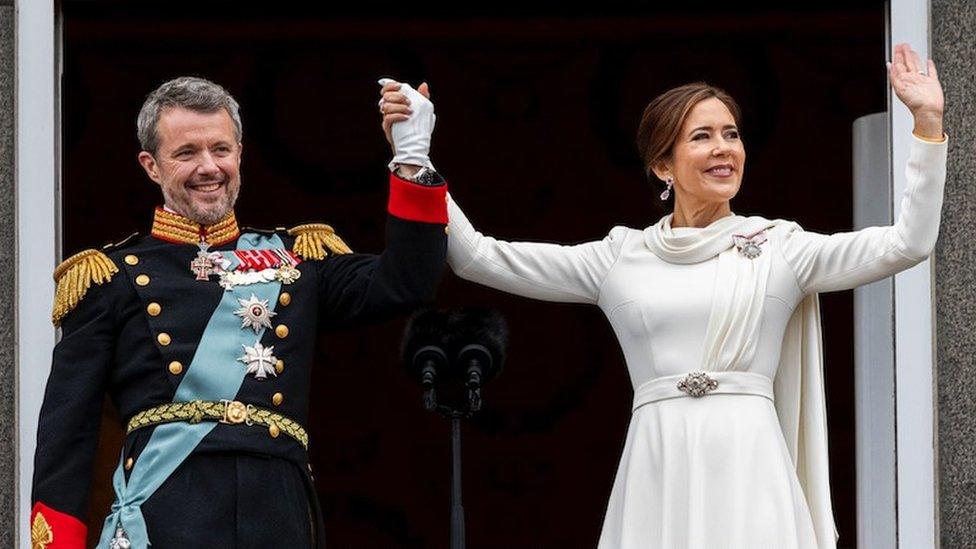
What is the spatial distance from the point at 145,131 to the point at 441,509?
11.1 ft

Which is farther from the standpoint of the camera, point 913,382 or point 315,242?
point 913,382

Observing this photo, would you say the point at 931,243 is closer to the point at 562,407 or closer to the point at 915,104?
the point at 915,104

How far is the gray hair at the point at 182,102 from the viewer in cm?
576

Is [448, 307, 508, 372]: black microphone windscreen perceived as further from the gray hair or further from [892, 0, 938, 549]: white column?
[892, 0, 938, 549]: white column

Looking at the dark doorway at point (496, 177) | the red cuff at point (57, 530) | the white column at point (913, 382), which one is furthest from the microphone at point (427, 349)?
the dark doorway at point (496, 177)

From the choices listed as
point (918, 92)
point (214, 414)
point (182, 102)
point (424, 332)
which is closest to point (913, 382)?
point (918, 92)

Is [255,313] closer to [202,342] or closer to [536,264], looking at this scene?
[202,342]

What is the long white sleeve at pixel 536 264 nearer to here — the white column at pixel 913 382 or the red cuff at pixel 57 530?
the white column at pixel 913 382

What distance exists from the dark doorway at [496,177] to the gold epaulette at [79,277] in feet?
9.86

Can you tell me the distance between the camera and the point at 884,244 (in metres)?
5.84

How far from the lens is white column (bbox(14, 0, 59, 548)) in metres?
6.50

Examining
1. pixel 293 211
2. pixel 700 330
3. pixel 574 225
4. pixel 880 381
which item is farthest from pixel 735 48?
pixel 700 330

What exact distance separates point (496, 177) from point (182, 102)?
3329mm

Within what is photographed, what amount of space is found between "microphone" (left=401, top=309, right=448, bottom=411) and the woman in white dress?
11.8 inches
